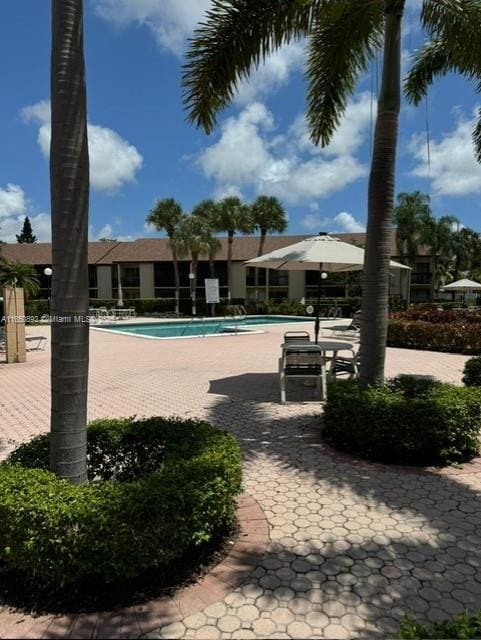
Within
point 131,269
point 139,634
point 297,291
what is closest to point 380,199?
point 139,634

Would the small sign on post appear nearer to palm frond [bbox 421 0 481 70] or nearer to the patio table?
the patio table

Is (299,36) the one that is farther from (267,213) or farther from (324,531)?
(267,213)

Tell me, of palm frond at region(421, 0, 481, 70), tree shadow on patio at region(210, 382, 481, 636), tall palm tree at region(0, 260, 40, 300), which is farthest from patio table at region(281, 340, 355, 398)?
tall palm tree at region(0, 260, 40, 300)

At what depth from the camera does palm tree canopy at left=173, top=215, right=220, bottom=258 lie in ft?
114

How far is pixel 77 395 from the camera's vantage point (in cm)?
310

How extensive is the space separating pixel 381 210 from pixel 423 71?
6.19 meters

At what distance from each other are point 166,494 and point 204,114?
5423 mm

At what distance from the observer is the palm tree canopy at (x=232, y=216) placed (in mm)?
36438

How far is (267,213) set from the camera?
38562mm

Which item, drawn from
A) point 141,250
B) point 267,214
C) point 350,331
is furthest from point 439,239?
point 141,250

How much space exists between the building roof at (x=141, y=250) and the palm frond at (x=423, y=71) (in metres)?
31.8

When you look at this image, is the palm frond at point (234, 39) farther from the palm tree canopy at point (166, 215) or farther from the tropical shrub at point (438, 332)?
the palm tree canopy at point (166, 215)

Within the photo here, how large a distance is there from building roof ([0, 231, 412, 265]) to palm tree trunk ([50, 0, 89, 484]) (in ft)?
128

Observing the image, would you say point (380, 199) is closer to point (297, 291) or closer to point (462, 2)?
point (462, 2)
